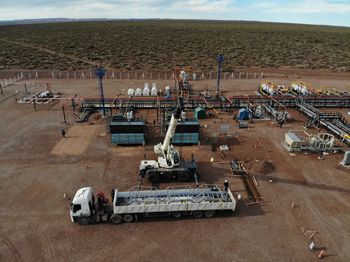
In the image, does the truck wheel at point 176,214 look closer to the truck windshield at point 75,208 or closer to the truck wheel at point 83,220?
the truck wheel at point 83,220

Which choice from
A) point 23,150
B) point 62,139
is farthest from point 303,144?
point 23,150

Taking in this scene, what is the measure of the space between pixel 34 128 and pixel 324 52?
112486 mm

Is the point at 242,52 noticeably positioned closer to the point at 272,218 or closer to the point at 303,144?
the point at 303,144

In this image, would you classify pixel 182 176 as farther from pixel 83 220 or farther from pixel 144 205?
pixel 83 220

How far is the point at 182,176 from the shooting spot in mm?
26172

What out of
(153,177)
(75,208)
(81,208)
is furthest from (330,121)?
(75,208)

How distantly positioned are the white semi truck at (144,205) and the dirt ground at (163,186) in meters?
0.67

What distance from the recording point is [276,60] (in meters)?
93.0

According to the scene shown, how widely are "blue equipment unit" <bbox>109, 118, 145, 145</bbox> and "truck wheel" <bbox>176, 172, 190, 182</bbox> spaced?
877 centimetres

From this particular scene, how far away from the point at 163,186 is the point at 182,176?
2004 millimetres

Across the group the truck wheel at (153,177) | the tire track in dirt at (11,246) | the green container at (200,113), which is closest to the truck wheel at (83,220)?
the tire track in dirt at (11,246)

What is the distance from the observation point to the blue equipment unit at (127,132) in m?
32.5

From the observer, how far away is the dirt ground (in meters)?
18.9

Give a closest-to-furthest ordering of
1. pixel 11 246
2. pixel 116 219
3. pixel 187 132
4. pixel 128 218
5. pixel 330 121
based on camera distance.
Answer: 1. pixel 11 246
2. pixel 116 219
3. pixel 128 218
4. pixel 187 132
5. pixel 330 121
